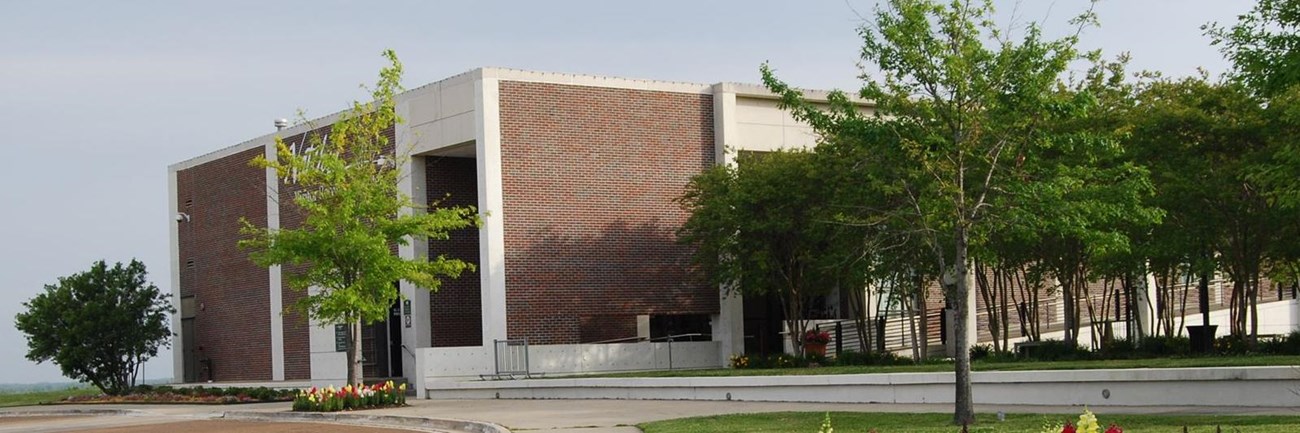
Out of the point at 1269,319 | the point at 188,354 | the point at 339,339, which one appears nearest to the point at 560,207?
the point at 339,339

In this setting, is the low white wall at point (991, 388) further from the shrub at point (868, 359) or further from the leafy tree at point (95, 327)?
the leafy tree at point (95, 327)

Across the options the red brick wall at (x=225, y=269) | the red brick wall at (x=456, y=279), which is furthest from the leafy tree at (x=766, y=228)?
the red brick wall at (x=225, y=269)

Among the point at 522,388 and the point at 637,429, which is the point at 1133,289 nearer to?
the point at 522,388

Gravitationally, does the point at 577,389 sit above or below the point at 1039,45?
below

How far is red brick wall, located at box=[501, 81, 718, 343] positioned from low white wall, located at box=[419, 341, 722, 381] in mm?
669

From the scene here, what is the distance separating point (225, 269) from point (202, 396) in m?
10.6

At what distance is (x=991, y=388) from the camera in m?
24.6

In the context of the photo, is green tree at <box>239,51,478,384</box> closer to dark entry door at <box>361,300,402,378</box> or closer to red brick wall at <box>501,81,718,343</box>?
red brick wall at <box>501,81,718,343</box>

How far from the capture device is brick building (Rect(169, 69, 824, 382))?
39.1m

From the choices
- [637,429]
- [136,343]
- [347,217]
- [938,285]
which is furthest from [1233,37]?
[136,343]

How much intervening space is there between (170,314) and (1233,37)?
4000 centimetres

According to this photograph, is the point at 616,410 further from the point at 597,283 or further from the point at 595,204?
the point at 595,204

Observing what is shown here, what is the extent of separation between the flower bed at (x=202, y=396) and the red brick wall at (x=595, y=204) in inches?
252

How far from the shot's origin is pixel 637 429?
21.6 metres
